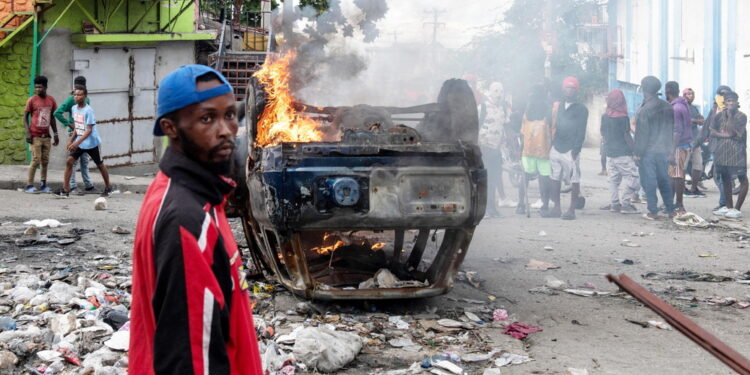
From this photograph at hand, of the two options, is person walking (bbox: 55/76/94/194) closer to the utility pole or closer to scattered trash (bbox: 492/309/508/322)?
the utility pole

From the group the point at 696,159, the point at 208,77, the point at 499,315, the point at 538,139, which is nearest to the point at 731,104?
the point at 696,159

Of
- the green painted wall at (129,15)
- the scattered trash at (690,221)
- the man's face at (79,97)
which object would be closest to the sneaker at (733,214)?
the scattered trash at (690,221)

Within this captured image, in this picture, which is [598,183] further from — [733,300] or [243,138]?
[243,138]

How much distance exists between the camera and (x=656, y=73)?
84.5 ft

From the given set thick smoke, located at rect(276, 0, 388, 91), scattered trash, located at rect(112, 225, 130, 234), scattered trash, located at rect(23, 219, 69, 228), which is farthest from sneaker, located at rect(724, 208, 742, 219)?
scattered trash, located at rect(23, 219, 69, 228)

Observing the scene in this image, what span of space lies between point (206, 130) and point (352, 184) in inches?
136

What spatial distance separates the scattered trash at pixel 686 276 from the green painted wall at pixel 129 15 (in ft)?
38.9

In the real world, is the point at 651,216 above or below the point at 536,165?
below

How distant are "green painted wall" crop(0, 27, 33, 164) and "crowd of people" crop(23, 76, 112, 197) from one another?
7.07 feet

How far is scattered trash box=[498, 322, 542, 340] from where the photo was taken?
6.05 m

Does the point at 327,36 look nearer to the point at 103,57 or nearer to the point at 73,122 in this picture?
the point at 73,122

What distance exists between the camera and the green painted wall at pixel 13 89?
604 inches

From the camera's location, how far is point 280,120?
22.4 ft

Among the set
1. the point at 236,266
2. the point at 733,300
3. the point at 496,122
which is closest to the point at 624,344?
the point at 733,300
